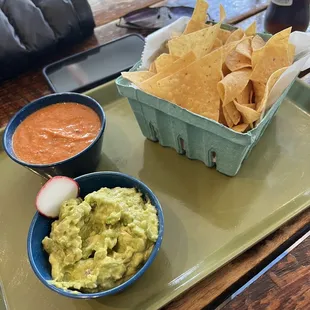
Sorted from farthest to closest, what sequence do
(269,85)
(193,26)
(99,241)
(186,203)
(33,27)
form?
(33,27) < (193,26) < (186,203) < (269,85) < (99,241)

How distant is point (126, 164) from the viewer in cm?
122

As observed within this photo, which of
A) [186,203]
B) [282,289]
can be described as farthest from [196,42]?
[282,289]

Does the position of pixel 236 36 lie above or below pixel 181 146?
above

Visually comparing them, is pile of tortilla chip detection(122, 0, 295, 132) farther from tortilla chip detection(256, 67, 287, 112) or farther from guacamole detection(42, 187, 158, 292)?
guacamole detection(42, 187, 158, 292)

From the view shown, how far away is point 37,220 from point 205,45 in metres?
0.69

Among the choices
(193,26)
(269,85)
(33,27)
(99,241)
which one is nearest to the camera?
(99,241)

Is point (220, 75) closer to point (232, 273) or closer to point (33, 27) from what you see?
point (232, 273)

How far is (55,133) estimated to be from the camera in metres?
1.15

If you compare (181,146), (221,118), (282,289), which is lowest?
(282,289)

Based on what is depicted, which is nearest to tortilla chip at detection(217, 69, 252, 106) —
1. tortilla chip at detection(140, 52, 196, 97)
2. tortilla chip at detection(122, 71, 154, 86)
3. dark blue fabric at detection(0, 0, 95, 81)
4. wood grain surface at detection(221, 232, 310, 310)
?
tortilla chip at detection(140, 52, 196, 97)

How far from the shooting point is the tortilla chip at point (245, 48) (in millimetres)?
1065

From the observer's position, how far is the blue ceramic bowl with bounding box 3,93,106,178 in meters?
1.07

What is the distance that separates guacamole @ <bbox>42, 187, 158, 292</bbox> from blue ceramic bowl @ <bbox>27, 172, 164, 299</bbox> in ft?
0.05

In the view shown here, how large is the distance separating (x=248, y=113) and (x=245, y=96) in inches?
4.7
